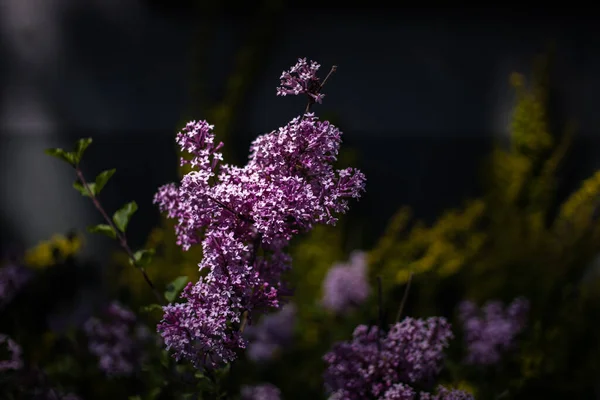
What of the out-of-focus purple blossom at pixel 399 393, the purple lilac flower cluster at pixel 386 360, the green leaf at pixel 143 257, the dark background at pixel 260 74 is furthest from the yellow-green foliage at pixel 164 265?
the out-of-focus purple blossom at pixel 399 393

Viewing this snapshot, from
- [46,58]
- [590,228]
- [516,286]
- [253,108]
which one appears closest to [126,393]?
[516,286]

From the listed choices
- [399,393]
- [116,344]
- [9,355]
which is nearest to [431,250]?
[116,344]

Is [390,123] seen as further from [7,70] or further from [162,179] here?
[7,70]

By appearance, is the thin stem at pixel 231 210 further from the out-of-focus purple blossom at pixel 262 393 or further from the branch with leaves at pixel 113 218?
the out-of-focus purple blossom at pixel 262 393

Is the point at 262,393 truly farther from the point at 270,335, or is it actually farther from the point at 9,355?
the point at 270,335

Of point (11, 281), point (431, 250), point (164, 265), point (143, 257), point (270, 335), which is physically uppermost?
point (164, 265)

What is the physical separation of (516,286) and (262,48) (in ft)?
5.77

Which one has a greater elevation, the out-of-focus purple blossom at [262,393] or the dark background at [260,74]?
the dark background at [260,74]

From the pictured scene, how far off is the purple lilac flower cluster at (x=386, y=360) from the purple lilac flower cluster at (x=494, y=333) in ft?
1.69

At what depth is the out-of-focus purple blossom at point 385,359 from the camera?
3.70ft

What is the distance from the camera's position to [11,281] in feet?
4.95

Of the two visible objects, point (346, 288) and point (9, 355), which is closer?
point (9, 355)

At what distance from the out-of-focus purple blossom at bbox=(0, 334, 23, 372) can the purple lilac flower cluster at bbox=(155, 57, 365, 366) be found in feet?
1.26

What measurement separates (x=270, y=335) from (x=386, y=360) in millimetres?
1394
